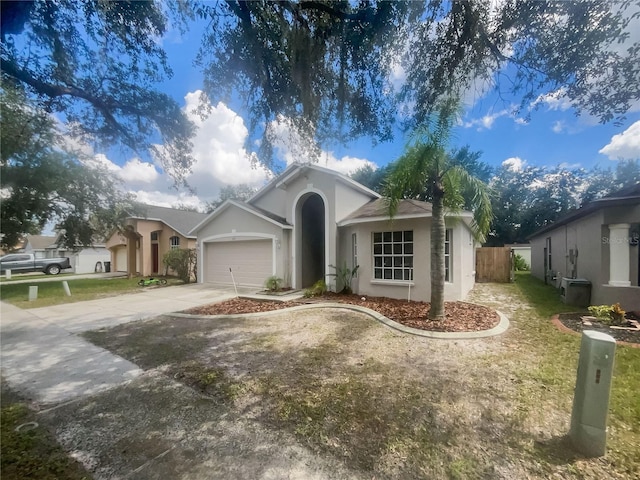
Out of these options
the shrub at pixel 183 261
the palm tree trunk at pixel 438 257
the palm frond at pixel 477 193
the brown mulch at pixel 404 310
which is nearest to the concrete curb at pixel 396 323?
Result: the brown mulch at pixel 404 310

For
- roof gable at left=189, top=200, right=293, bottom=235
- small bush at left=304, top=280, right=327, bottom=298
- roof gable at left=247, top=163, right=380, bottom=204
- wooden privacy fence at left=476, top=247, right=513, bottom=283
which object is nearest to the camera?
small bush at left=304, top=280, right=327, bottom=298

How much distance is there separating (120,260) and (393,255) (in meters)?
24.2

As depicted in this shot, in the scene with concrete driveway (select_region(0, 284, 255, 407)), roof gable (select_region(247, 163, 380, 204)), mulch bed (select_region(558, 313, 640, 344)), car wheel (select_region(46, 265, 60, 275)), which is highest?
roof gable (select_region(247, 163, 380, 204))

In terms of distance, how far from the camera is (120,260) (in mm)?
23625

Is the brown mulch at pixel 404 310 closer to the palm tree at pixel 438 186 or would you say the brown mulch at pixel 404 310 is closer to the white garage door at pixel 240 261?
the palm tree at pixel 438 186

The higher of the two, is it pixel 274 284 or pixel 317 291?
pixel 274 284

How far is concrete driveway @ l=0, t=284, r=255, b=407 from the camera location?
4.02m

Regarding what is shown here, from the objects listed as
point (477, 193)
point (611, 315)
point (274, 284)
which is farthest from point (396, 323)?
point (274, 284)

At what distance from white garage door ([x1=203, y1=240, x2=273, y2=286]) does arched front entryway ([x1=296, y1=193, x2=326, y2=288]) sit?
4.82ft

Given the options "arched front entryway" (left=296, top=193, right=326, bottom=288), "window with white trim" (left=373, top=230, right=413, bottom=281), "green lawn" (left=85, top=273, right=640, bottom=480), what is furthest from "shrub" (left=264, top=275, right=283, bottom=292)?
"green lawn" (left=85, top=273, right=640, bottom=480)

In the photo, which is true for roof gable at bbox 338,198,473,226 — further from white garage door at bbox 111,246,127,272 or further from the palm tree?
white garage door at bbox 111,246,127,272

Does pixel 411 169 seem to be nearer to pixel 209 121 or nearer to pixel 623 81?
pixel 623 81

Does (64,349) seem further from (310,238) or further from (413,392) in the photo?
(310,238)

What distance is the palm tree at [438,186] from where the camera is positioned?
6.37m
